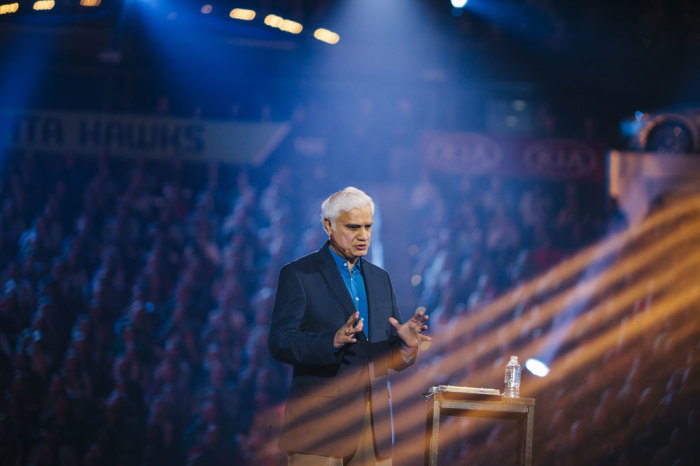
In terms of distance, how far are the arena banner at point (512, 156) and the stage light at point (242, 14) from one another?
1.75 m

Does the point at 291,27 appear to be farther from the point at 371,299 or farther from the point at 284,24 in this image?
the point at 371,299

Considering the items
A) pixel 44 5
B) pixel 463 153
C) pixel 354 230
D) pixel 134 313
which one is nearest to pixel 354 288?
pixel 354 230

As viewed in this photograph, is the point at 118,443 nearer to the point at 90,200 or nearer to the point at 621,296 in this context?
the point at 90,200

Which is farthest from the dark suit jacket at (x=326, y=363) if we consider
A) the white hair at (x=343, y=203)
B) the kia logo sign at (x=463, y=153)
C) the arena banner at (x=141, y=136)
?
the kia logo sign at (x=463, y=153)

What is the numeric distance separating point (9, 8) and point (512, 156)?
169 inches

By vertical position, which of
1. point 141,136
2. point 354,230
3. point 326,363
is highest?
point 141,136

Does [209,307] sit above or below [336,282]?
below

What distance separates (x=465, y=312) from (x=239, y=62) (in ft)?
9.34

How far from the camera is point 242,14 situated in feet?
19.3

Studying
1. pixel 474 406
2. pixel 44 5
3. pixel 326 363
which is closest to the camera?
pixel 326 363

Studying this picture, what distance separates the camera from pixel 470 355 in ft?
16.5

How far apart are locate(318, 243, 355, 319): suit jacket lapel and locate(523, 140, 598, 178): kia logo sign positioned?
4.61 meters

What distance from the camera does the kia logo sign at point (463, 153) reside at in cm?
609

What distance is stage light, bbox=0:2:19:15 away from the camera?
225 inches
